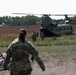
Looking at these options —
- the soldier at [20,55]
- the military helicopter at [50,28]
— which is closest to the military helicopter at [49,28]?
the military helicopter at [50,28]

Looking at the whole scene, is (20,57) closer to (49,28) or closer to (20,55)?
(20,55)

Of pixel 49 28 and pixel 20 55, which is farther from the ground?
pixel 20 55

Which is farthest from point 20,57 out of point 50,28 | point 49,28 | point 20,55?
point 50,28

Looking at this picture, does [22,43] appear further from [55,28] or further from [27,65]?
[55,28]

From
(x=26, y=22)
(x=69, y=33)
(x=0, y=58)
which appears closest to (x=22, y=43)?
(x=0, y=58)

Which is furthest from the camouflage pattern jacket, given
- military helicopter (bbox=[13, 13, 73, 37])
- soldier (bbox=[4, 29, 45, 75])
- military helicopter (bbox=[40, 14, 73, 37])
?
military helicopter (bbox=[40, 14, 73, 37])

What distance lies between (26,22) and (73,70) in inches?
6927

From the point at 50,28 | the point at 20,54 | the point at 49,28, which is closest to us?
the point at 20,54

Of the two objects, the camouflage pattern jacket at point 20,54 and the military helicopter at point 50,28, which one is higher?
the camouflage pattern jacket at point 20,54

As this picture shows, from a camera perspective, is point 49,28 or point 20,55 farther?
point 49,28

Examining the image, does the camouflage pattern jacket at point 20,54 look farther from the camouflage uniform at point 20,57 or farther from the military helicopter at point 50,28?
the military helicopter at point 50,28

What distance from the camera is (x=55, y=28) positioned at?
173 ft

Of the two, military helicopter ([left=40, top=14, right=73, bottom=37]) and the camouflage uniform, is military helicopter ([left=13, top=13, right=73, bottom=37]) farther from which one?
the camouflage uniform

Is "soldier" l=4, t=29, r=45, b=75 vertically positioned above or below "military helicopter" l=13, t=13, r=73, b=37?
above
